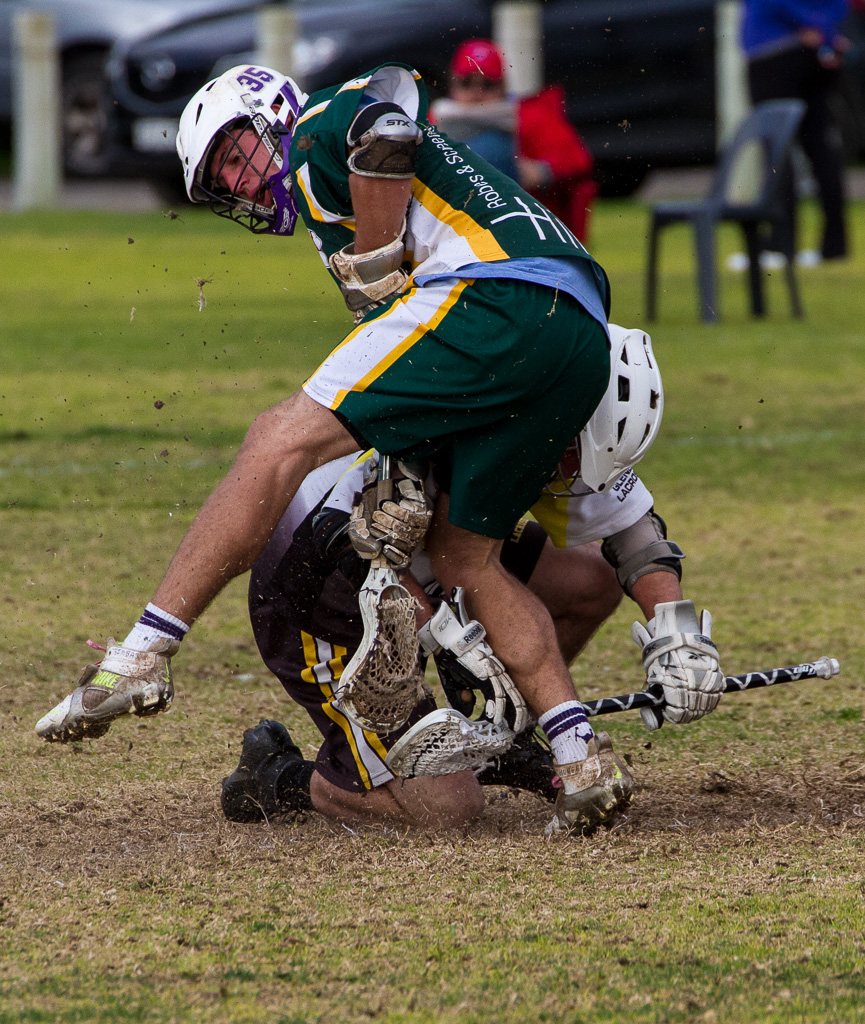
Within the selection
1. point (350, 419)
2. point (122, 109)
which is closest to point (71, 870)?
point (350, 419)

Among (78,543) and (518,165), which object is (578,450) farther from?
(518,165)

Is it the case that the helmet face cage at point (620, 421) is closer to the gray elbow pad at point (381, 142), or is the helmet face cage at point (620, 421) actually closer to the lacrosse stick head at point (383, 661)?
the lacrosse stick head at point (383, 661)

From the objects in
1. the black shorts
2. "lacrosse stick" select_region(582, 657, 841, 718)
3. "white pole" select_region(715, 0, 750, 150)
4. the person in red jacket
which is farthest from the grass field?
"white pole" select_region(715, 0, 750, 150)

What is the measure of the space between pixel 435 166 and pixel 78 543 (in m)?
3.03

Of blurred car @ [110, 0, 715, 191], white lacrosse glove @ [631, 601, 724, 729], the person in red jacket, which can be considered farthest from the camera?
blurred car @ [110, 0, 715, 191]

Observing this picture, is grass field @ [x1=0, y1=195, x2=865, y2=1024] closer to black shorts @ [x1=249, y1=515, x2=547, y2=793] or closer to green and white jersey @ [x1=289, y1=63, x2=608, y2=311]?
black shorts @ [x1=249, y1=515, x2=547, y2=793]

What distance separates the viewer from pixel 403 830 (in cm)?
383

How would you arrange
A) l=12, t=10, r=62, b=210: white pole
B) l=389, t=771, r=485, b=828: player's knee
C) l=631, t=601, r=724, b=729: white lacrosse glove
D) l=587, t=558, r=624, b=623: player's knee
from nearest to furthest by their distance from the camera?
l=389, t=771, r=485, b=828: player's knee → l=631, t=601, r=724, b=729: white lacrosse glove → l=587, t=558, r=624, b=623: player's knee → l=12, t=10, r=62, b=210: white pole

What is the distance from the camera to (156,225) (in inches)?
631

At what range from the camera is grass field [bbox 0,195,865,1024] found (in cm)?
282

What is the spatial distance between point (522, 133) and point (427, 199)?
7573mm

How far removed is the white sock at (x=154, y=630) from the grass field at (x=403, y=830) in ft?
1.49

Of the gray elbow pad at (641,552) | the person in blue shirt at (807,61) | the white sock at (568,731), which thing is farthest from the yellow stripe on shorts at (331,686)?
the person in blue shirt at (807,61)

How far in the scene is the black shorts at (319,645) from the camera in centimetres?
389
